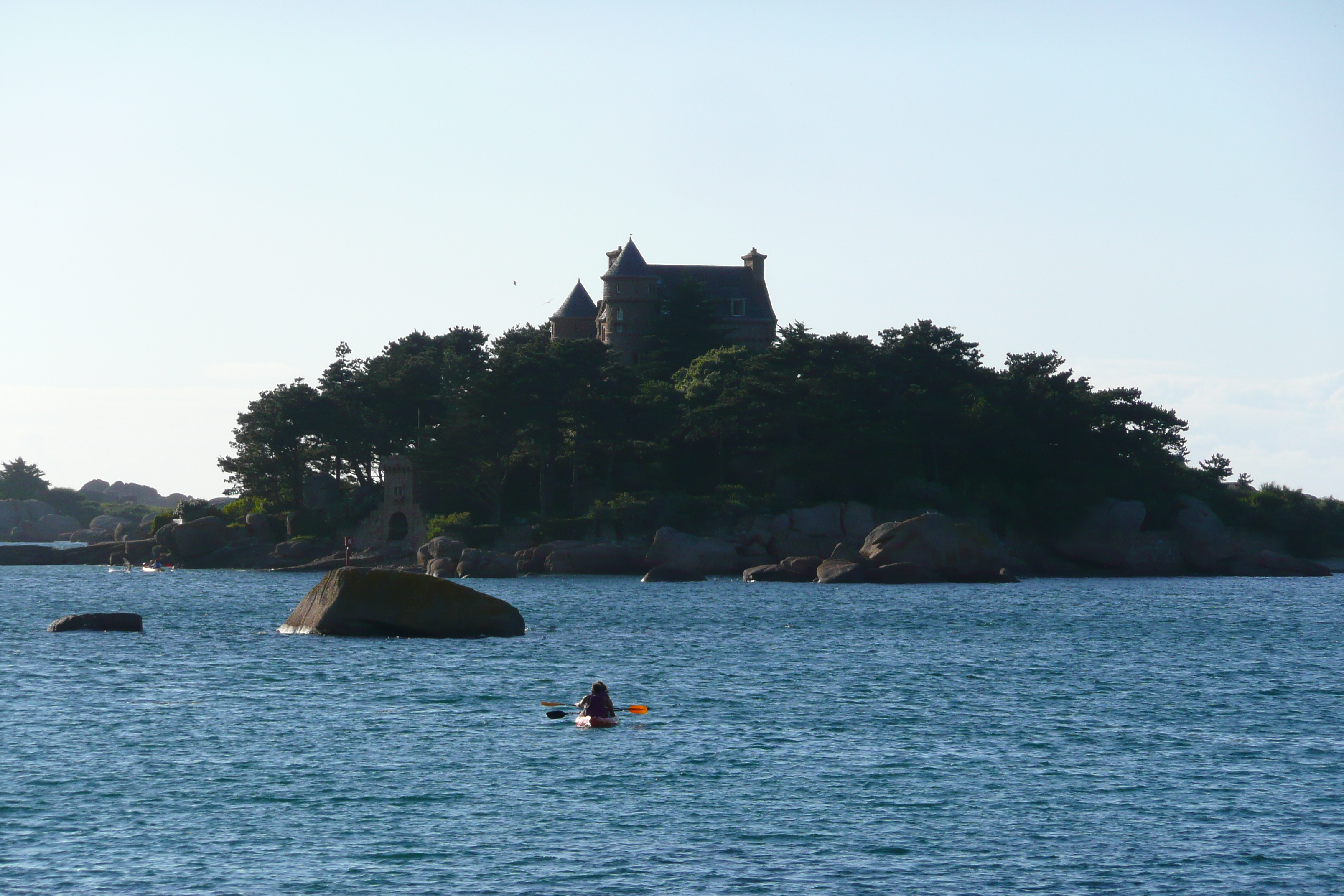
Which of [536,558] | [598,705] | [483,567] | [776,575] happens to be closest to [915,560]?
[776,575]

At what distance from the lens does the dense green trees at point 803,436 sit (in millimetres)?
95312

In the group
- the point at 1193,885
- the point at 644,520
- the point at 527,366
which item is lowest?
the point at 1193,885

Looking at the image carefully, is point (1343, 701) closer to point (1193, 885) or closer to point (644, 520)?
point (1193, 885)

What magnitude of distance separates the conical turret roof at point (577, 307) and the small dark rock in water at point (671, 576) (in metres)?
43.0

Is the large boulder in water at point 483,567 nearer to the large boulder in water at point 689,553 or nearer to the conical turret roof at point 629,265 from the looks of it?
the large boulder in water at point 689,553

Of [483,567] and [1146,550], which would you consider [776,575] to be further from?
[1146,550]

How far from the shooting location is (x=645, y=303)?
119438 millimetres

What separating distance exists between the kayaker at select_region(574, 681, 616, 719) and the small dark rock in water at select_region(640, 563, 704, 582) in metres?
54.6

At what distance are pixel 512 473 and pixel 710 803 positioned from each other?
84065mm

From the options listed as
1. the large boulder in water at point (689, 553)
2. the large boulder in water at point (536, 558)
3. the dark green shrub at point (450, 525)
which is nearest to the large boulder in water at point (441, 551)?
the dark green shrub at point (450, 525)

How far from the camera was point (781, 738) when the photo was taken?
2939 cm

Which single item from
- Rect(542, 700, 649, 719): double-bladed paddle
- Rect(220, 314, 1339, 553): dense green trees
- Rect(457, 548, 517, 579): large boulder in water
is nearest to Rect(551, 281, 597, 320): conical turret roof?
Rect(220, 314, 1339, 553): dense green trees

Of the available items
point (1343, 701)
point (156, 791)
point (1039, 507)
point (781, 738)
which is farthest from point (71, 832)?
point (1039, 507)

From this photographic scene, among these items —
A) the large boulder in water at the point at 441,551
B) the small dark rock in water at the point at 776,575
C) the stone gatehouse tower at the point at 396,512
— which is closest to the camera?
the small dark rock in water at the point at 776,575
